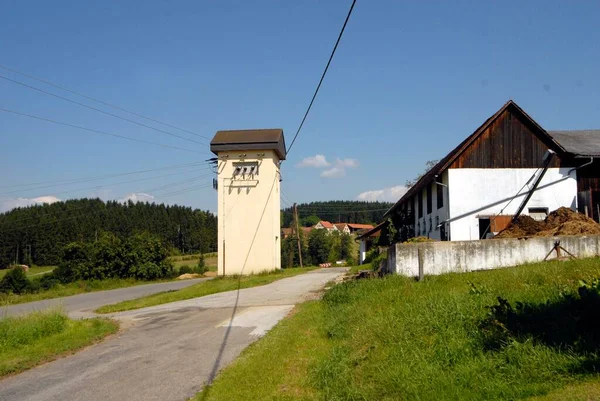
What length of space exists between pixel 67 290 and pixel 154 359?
2763cm

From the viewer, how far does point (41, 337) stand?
13352mm

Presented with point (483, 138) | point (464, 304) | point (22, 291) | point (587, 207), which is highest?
point (483, 138)

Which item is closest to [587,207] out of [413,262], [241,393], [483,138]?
[483,138]

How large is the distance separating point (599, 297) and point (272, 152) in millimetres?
33921

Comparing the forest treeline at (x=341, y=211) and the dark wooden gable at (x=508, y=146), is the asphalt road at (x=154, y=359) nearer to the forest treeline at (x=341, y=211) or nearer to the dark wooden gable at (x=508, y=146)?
the dark wooden gable at (x=508, y=146)

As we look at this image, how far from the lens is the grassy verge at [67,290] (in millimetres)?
30628

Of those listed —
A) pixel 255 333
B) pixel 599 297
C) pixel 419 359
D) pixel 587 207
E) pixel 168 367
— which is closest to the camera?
pixel 599 297

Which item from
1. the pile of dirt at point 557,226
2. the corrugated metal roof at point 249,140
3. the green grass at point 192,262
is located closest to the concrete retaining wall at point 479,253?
the pile of dirt at point 557,226

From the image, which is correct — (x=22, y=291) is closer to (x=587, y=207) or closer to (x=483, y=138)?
(x=483, y=138)

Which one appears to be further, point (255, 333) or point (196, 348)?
point (255, 333)

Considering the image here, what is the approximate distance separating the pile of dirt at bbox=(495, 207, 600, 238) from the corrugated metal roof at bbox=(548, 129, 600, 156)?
570 centimetres

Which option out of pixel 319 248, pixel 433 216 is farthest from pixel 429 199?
pixel 319 248

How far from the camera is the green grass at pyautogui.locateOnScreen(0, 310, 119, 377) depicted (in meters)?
11.3

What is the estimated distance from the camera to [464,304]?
9234mm
